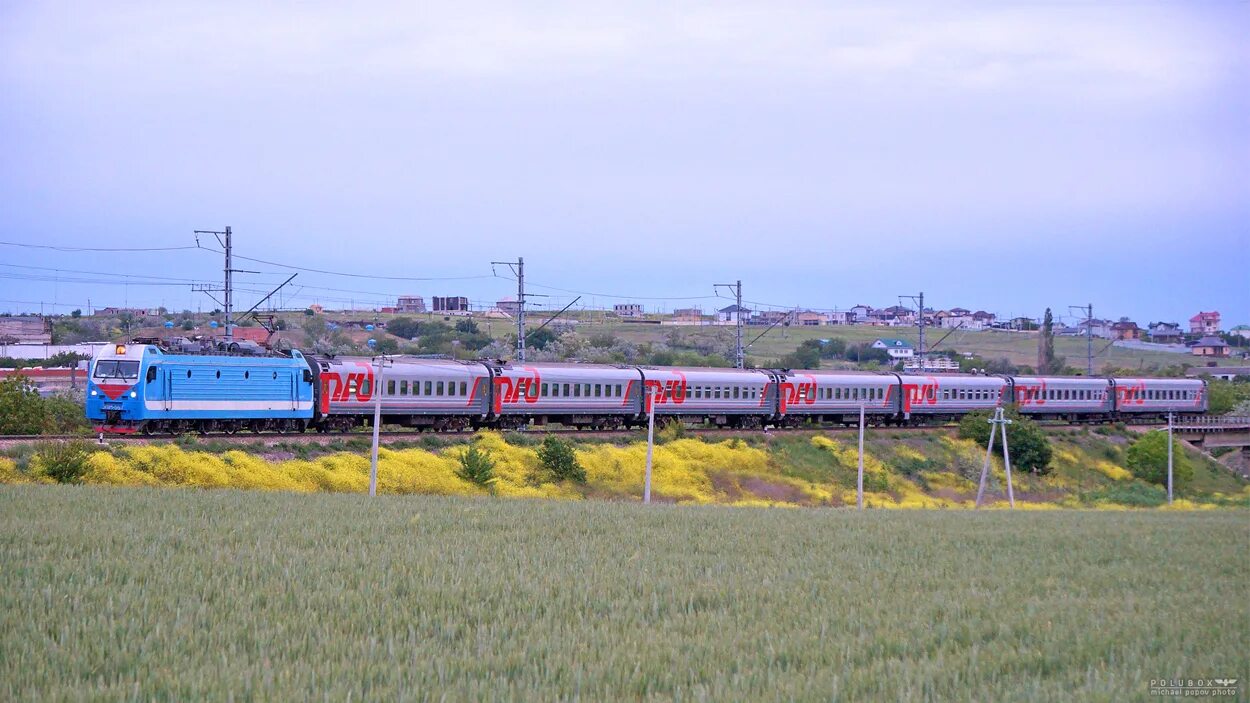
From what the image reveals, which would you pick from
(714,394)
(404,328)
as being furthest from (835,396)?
(404,328)

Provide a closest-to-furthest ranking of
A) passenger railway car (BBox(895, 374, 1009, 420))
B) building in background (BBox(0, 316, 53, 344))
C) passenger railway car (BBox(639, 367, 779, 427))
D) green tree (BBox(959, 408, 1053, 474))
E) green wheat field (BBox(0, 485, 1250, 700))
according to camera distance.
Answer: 1. green wheat field (BBox(0, 485, 1250, 700))
2. passenger railway car (BBox(639, 367, 779, 427))
3. green tree (BBox(959, 408, 1053, 474))
4. passenger railway car (BBox(895, 374, 1009, 420))
5. building in background (BBox(0, 316, 53, 344))

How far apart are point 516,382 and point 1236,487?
154ft

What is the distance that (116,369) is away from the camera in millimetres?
38062

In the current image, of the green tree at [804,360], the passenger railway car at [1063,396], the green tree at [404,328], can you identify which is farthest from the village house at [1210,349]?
the green tree at [404,328]

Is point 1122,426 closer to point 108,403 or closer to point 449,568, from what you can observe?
point 108,403

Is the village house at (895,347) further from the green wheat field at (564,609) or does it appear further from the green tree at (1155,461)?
the green wheat field at (564,609)

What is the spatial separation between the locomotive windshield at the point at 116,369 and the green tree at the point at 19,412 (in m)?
6.65

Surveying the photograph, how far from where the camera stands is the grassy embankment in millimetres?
34562

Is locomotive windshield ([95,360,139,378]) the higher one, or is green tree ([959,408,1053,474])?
locomotive windshield ([95,360,139,378])

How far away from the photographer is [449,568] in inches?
609

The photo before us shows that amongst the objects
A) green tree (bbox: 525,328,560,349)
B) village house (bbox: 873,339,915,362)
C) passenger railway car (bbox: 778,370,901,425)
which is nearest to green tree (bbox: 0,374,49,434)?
passenger railway car (bbox: 778,370,901,425)

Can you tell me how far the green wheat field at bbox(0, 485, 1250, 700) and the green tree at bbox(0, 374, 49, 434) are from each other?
22702mm

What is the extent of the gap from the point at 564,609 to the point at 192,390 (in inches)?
1181

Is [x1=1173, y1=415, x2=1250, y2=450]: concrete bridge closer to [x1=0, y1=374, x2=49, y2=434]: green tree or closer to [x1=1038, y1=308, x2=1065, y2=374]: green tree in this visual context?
[x1=1038, y1=308, x2=1065, y2=374]: green tree
